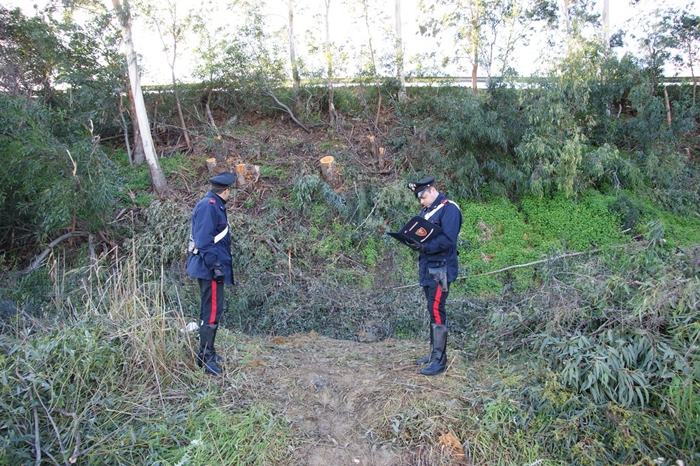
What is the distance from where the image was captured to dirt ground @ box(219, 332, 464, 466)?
3434mm

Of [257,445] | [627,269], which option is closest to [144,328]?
[257,445]

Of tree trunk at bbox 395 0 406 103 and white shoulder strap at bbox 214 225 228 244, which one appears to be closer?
white shoulder strap at bbox 214 225 228 244

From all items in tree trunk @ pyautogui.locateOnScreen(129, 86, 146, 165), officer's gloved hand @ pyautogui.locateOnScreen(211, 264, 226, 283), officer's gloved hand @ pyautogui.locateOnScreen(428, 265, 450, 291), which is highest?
tree trunk @ pyautogui.locateOnScreen(129, 86, 146, 165)

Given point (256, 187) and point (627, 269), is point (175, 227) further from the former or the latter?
point (627, 269)

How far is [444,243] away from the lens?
4.11 m

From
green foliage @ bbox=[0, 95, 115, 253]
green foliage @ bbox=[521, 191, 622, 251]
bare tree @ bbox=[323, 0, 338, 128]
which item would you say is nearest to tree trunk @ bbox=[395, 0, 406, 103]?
bare tree @ bbox=[323, 0, 338, 128]

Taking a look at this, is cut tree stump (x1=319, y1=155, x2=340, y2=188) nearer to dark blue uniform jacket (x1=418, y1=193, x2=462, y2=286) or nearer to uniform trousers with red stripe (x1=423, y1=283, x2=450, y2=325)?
dark blue uniform jacket (x1=418, y1=193, x2=462, y2=286)

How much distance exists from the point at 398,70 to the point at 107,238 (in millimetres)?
7980

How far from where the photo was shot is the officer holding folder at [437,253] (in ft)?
13.6

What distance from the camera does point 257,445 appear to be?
11.1ft

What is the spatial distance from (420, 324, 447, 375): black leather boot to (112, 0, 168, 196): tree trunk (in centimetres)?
800

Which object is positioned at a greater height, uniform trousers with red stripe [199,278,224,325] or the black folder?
the black folder

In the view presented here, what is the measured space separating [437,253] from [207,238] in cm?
203

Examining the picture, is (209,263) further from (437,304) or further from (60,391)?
(437,304)
